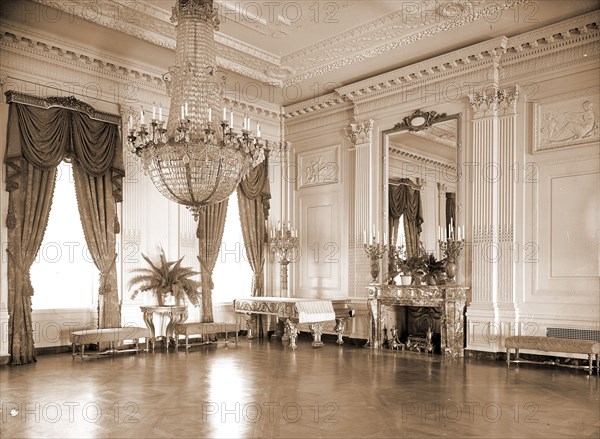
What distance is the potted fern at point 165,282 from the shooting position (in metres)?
8.75

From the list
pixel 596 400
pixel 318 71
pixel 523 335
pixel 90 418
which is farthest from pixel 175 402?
pixel 318 71

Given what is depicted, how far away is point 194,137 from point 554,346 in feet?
16.5

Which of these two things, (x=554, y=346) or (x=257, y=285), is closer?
(x=554, y=346)

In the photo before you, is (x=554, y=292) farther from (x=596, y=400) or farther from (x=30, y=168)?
(x=30, y=168)

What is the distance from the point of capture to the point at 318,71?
374 inches

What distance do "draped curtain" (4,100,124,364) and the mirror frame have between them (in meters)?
4.34

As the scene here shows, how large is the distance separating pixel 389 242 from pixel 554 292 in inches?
109

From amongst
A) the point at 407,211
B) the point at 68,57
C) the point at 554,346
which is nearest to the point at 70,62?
the point at 68,57

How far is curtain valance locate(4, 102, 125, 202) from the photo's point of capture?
24.7ft

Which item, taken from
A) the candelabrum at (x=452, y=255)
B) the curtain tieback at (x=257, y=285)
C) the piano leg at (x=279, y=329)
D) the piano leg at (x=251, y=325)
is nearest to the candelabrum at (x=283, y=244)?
the curtain tieback at (x=257, y=285)

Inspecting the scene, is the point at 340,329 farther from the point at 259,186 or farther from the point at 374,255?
the point at 259,186

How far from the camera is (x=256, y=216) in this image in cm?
1073

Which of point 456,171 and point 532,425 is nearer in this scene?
point 532,425

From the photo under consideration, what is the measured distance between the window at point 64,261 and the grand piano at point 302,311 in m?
2.60
